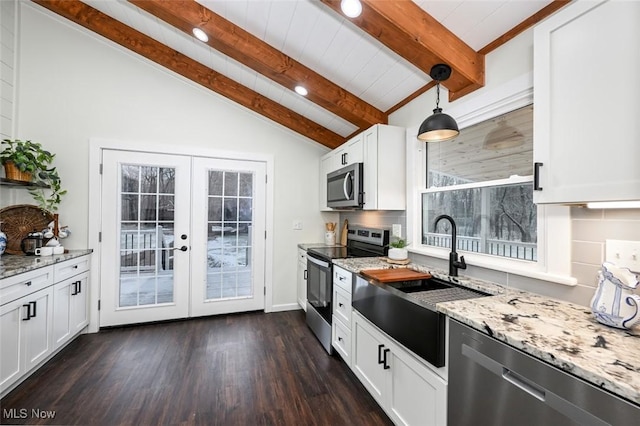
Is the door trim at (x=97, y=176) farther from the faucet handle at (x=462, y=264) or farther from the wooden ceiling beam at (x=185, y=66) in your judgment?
the faucet handle at (x=462, y=264)

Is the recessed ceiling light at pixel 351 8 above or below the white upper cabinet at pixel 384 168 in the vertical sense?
above

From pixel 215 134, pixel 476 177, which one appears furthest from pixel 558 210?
pixel 215 134

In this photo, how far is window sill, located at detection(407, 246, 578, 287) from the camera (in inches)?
53.8

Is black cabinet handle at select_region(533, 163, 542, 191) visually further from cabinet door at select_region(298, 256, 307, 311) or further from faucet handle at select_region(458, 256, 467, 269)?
cabinet door at select_region(298, 256, 307, 311)

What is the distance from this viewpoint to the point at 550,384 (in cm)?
84

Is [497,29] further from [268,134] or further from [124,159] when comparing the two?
[124,159]

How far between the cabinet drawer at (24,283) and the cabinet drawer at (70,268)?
0.29 ft

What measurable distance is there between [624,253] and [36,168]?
434 cm

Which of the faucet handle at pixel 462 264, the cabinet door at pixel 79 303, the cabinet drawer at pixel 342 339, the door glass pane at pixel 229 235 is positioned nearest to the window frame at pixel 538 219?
the faucet handle at pixel 462 264

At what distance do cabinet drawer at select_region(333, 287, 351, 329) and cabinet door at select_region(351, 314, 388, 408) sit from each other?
0.11 meters

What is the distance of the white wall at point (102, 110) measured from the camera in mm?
2857

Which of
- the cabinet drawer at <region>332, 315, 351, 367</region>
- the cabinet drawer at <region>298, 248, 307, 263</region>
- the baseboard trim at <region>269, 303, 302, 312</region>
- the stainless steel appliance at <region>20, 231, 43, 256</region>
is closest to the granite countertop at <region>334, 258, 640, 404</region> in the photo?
the cabinet drawer at <region>332, 315, 351, 367</region>

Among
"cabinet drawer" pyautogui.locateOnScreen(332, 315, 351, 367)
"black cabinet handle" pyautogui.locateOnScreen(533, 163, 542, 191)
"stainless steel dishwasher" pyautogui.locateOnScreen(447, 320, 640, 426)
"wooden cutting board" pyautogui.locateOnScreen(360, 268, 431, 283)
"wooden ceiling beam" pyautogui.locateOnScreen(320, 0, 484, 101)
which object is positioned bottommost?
"cabinet drawer" pyautogui.locateOnScreen(332, 315, 351, 367)

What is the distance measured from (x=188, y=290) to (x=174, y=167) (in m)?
1.52
